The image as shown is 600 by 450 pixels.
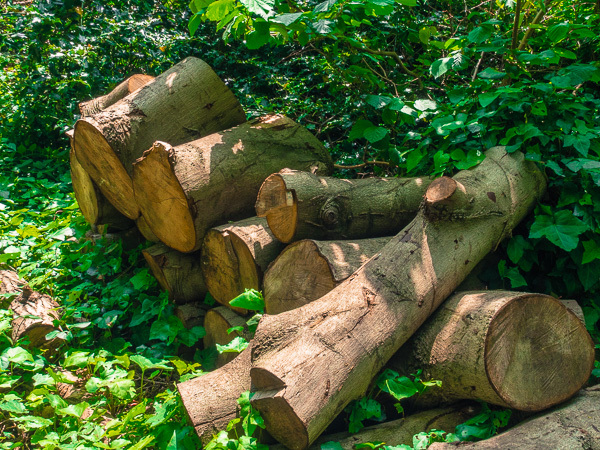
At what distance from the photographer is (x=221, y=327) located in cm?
326

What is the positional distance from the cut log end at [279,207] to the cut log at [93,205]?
1.70m

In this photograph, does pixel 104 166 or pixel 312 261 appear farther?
pixel 104 166

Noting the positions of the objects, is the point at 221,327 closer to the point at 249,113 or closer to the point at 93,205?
the point at 93,205

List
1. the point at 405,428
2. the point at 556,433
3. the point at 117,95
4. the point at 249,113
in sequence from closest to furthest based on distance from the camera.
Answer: the point at 556,433 < the point at 405,428 < the point at 117,95 < the point at 249,113

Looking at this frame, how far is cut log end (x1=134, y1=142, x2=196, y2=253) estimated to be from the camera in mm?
3186

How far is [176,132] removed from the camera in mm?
3744

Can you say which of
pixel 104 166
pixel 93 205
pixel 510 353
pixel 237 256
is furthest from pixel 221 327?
pixel 510 353

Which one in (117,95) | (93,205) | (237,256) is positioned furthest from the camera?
(117,95)

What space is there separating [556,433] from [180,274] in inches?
95.8

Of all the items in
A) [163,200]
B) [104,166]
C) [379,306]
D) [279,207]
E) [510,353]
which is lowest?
[510,353]

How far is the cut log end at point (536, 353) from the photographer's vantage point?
6.91 ft

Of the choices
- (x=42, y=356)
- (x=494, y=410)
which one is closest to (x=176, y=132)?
(x=42, y=356)

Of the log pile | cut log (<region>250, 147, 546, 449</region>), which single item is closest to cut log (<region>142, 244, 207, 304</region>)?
the log pile

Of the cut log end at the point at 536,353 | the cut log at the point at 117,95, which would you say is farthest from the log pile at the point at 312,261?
the cut log at the point at 117,95
